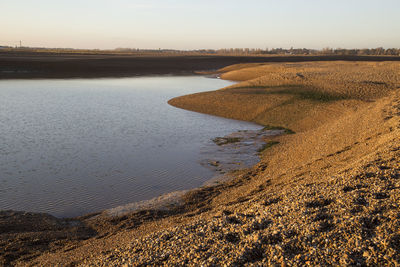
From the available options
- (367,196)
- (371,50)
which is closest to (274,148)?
(367,196)

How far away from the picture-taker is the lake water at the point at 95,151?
9.28 m

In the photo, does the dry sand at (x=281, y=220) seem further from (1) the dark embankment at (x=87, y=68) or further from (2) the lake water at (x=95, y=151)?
(1) the dark embankment at (x=87, y=68)

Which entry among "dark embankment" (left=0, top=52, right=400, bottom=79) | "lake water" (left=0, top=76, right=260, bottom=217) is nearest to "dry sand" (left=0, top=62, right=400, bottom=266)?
"lake water" (left=0, top=76, right=260, bottom=217)

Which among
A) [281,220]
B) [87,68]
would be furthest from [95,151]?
[87,68]

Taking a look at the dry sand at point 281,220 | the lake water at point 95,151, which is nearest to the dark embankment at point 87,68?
the lake water at point 95,151

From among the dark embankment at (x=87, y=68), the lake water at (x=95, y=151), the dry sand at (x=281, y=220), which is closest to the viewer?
the dry sand at (x=281, y=220)

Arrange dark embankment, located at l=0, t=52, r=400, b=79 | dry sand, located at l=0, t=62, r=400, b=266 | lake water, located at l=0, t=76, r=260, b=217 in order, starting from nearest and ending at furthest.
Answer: dry sand, located at l=0, t=62, r=400, b=266, lake water, located at l=0, t=76, r=260, b=217, dark embankment, located at l=0, t=52, r=400, b=79

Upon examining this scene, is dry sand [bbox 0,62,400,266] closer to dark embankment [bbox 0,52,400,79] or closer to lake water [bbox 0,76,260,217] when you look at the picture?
lake water [bbox 0,76,260,217]

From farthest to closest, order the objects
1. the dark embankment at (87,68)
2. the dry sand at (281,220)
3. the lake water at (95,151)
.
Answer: the dark embankment at (87,68) → the lake water at (95,151) → the dry sand at (281,220)

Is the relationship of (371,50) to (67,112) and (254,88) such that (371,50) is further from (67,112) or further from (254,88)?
(67,112)

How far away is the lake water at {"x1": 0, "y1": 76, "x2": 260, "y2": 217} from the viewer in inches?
365

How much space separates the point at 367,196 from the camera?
5.45 m

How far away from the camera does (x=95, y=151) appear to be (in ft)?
42.9

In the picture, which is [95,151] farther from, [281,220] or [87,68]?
[87,68]
